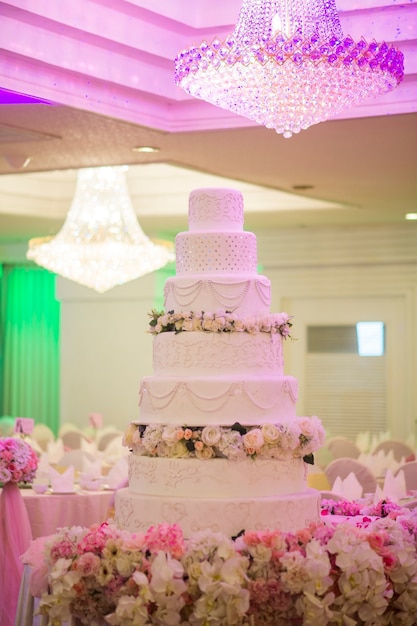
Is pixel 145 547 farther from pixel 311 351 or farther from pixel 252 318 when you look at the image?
pixel 311 351

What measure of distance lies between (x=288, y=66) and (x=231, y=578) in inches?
94.7

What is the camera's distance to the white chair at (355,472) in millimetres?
8273

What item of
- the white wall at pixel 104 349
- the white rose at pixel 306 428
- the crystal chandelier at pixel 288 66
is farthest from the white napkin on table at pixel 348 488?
the white wall at pixel 104 349

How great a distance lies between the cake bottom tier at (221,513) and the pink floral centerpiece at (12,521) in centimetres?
189

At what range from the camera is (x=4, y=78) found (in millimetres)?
6715

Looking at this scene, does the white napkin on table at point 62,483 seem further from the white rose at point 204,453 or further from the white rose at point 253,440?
the white rose at point 253,440

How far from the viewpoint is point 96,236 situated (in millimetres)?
10250

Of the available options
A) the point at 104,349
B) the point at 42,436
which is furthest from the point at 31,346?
the point at 42,436

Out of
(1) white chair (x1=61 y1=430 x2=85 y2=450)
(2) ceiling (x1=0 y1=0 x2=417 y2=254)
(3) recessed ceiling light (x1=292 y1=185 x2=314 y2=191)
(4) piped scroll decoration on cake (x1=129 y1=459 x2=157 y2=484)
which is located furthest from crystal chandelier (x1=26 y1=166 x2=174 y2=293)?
(4) piped scroll decoration on cake (x1=129 y1=459 x2=157 y2=484)

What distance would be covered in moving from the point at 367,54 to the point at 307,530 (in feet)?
7.54

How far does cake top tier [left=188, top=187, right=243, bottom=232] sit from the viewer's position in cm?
557

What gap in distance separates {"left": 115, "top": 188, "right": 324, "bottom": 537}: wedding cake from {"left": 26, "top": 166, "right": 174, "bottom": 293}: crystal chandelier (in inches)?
186

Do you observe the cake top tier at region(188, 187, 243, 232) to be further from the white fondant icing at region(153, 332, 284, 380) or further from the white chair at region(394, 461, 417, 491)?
the white chair at region(394, 461, 417, 491)

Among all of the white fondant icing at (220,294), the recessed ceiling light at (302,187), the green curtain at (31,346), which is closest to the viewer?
the white fondant icing at (220,294)
